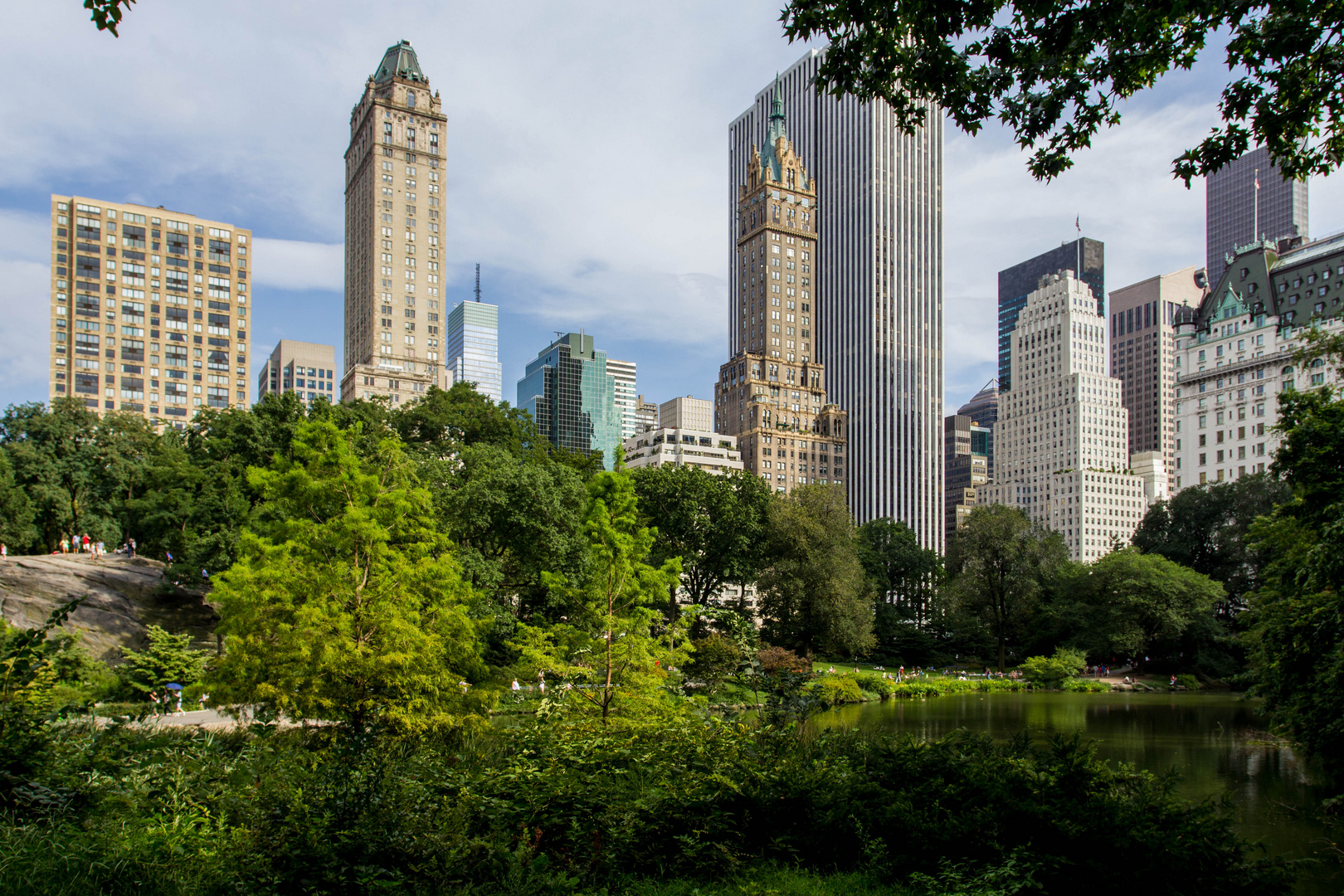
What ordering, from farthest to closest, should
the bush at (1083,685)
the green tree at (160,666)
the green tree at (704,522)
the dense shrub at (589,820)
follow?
1. the green tree at (704,522)
2. the bush at (1083,685)
3. the green tree at (160,666)
4. the dense shrub at (589,820)

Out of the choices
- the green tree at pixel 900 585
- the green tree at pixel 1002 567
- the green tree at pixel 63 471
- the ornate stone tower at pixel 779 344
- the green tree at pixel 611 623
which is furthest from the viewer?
the ornate stone tower at pixel 779 344

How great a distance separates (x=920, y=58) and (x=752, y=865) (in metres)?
8.47

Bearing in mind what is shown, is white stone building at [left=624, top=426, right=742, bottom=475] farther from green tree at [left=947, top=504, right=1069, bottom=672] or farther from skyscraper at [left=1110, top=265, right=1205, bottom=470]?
skyscraper at [left=1110, top=265, right=1205, bottom=470]

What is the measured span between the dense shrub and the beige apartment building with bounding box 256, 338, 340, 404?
172m

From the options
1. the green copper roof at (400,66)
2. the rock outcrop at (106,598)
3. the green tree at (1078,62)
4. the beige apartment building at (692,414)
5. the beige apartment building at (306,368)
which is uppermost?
the green copper roof at (400,66)

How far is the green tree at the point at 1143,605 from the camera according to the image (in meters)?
54.8

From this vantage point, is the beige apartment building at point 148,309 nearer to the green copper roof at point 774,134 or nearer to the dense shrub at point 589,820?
the green copper roof at point 774,134

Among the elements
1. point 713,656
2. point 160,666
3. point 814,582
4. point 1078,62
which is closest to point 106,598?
point 160,666

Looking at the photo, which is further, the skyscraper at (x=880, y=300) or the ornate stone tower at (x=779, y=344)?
the skyscraper at (x=880, y=300)

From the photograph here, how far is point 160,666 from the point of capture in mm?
27969

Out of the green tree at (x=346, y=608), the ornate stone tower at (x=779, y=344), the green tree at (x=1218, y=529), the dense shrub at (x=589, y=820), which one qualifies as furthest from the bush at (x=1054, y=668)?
the ornate stone tower at (x=779, y=344)

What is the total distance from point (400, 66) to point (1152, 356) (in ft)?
535

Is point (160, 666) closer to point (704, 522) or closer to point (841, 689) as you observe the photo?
point (841, 689)

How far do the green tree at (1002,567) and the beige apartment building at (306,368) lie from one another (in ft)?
459
